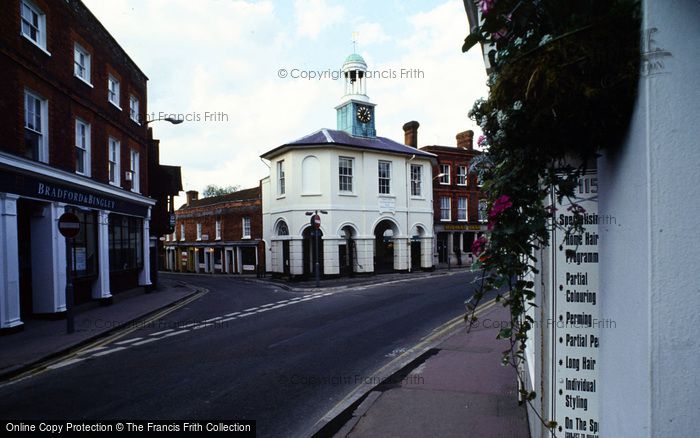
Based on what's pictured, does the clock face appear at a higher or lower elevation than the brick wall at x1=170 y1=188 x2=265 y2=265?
higher

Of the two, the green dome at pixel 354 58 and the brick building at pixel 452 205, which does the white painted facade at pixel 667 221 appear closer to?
the green dome at pixel 354 58

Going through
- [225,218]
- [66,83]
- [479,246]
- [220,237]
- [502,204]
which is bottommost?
[220,237]

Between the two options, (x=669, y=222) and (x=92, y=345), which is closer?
(x=669, y=222)

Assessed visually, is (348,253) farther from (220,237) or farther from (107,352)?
(107,352)

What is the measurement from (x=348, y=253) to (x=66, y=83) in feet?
57.7

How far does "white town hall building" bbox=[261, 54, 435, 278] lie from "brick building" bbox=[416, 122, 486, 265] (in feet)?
21.5

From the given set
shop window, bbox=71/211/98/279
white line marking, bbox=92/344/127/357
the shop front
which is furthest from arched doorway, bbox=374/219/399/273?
white line marking, bbox=92/344/127/357

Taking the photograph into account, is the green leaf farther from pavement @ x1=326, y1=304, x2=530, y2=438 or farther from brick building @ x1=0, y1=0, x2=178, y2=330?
brick building @ x1=0, y1=0, x2=178, y2=330

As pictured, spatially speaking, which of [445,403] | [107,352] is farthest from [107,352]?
[445,403]

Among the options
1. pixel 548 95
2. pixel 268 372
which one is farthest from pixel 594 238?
pixel 268 372

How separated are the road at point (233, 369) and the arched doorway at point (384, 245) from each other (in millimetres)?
15730

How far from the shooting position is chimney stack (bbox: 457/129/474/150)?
40.7 m

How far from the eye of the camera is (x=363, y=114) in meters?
30.1

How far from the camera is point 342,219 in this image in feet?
87.0
